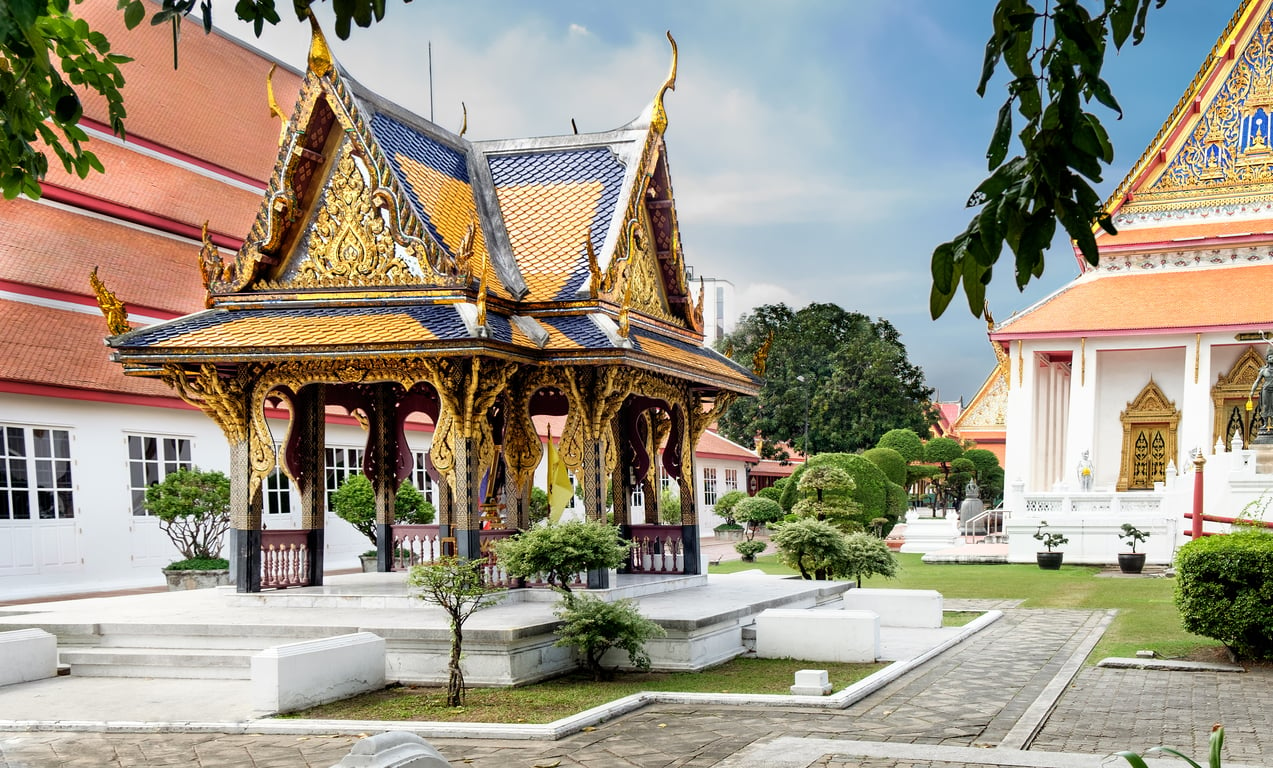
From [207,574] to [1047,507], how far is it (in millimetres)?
17048

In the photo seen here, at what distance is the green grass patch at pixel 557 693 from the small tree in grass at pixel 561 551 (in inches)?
35.2

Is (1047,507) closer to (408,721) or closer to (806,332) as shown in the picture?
(408,721)

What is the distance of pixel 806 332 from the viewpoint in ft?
165

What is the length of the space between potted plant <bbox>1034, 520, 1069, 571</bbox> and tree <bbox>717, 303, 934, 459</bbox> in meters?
22.2

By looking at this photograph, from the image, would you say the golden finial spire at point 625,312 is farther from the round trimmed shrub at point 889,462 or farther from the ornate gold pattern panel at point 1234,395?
the round trimmed shrub at point 889,462

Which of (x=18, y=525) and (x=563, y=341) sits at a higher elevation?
(x=563, y=341)

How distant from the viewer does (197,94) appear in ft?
84.4

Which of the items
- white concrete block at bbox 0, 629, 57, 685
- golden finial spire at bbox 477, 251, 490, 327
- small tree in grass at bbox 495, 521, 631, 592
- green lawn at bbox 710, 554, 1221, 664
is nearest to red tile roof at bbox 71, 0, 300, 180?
green lawn at bbox 710, 554, 1221, 664

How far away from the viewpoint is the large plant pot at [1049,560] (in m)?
23.2

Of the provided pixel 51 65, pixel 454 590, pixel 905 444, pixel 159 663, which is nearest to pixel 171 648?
pixel 159 663

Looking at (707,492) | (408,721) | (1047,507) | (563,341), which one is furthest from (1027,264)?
(707,492)

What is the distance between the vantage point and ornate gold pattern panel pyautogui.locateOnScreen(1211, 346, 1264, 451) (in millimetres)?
28719

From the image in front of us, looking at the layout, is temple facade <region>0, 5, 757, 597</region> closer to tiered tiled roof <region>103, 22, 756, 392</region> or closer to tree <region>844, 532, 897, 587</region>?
tiered tiled roof <region>103, 22, 756, 392</region>

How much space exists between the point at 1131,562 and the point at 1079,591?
400 centimetres
